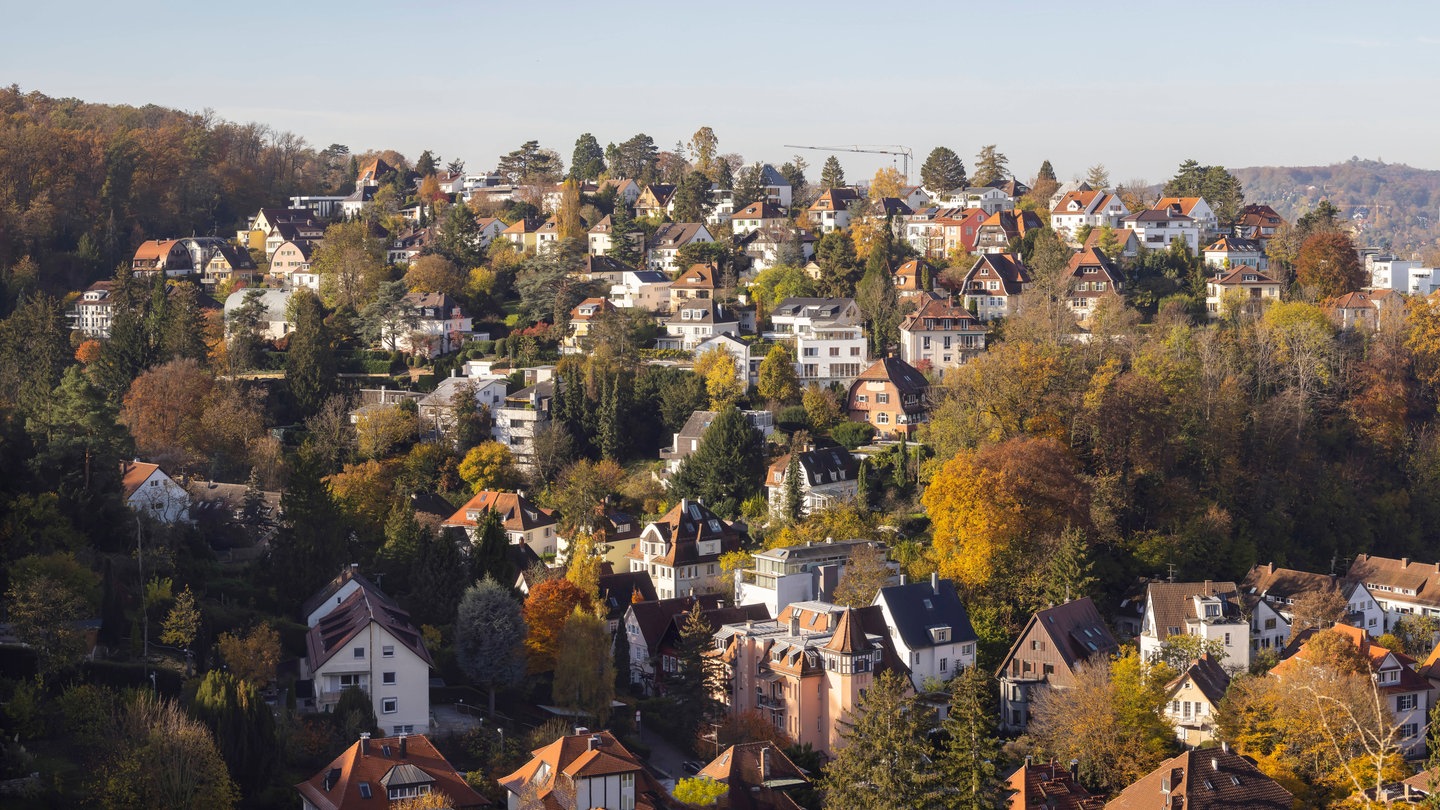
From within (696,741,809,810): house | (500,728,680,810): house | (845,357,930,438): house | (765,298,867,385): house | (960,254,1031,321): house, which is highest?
(960,254,1031,321): house

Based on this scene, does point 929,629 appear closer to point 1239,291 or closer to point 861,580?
point 861,580

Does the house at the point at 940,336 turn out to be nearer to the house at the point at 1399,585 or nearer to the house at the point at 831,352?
the house at the point at 831,352

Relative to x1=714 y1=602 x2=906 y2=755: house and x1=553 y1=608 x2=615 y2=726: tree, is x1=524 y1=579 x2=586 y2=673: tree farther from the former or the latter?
x1=714 y1=602 x2=906 y2=755: house

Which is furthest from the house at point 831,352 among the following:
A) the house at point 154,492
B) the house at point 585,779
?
the house at point 585,779

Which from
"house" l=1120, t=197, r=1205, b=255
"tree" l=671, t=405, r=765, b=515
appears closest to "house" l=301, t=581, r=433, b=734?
"tree" l=671, t=405, r=765, b=515

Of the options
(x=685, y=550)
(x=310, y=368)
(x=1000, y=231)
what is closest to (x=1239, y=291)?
(x=1000, y=231)
